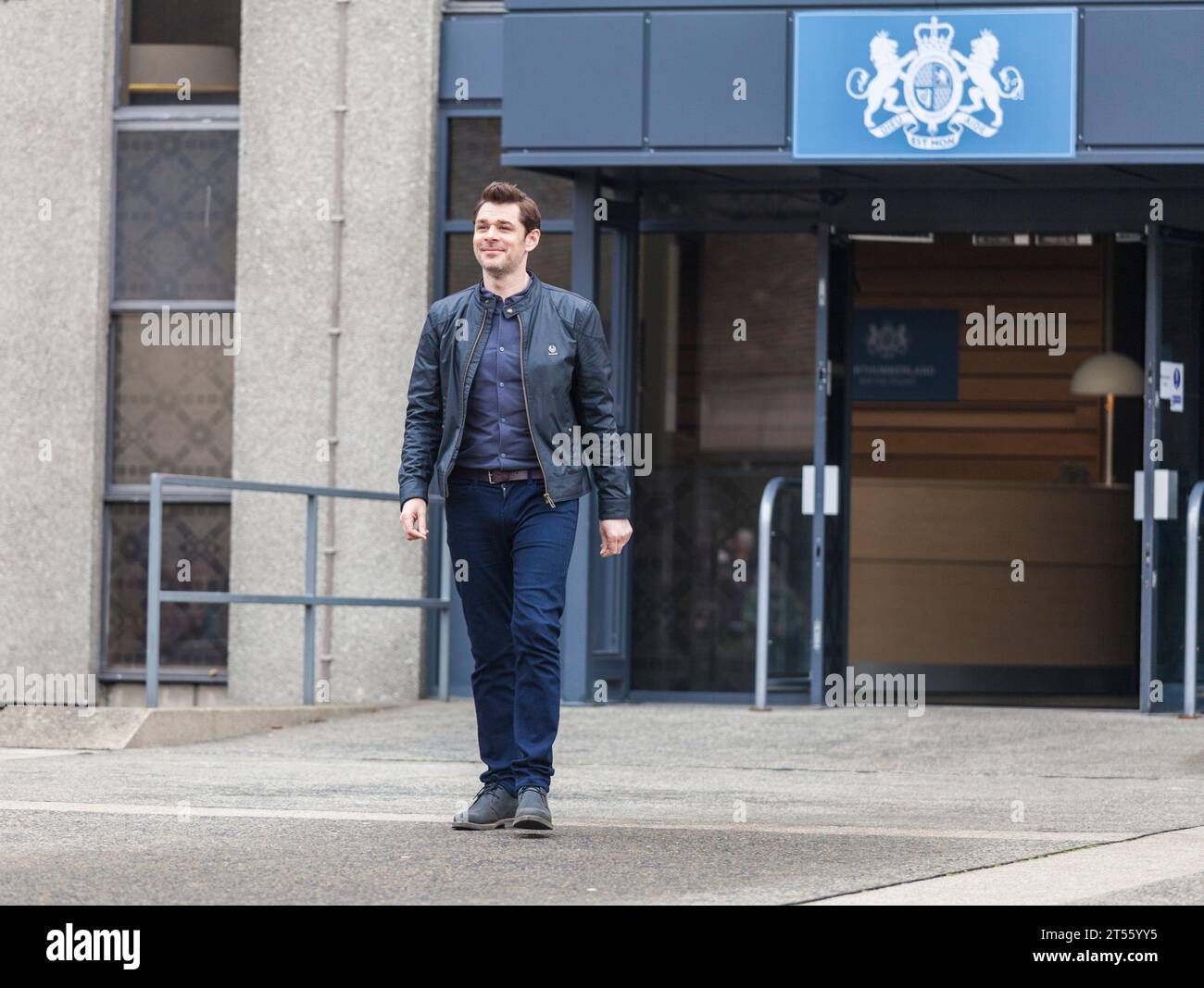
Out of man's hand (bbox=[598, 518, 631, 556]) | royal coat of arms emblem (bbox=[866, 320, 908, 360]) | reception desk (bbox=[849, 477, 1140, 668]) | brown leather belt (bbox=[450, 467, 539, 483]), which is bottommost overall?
reception desk (bbox=[849, 477, 1140, 668])

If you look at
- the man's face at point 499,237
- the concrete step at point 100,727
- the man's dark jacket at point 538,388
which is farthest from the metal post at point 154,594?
the man's face at point 499,237

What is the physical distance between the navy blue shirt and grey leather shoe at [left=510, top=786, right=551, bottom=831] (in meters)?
0.93

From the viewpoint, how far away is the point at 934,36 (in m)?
10.9

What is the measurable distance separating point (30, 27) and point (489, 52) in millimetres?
2928

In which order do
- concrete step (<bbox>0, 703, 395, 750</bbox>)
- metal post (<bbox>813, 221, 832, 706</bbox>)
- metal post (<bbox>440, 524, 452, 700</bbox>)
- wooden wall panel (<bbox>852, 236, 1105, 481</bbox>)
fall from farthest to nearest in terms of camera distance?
1. wooden wall panel (<bbox>852, 236, 1105, 481</bbox>)
2. metal post (<bbox>440, 524, 452, 700</bbox>)
3. metal post (<bbox>813, 221, 832, 706</bbox>)
4. concrete step (<bbox>0, 703, 395, 750</bbox>)

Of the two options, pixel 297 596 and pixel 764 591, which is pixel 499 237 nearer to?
pixel 297 596

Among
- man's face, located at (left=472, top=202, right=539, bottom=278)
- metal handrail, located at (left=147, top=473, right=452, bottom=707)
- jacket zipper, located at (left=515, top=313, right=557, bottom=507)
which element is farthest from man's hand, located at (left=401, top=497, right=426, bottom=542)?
metal handrail, located at (left=147, top=473, right=452, bottom=707)

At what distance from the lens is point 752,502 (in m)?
12.1

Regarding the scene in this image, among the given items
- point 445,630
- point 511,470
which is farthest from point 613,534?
point 445,630

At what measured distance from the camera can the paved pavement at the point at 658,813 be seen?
5.29 m

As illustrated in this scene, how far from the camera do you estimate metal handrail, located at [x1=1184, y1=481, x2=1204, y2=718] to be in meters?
11.0

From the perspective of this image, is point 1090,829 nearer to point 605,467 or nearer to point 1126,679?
point 605,467

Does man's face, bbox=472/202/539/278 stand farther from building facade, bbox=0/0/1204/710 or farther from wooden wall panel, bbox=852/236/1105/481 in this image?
wooden wall panel, bbox=852/236/1105/481

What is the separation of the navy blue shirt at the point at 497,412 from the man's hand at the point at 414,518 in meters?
0.17
